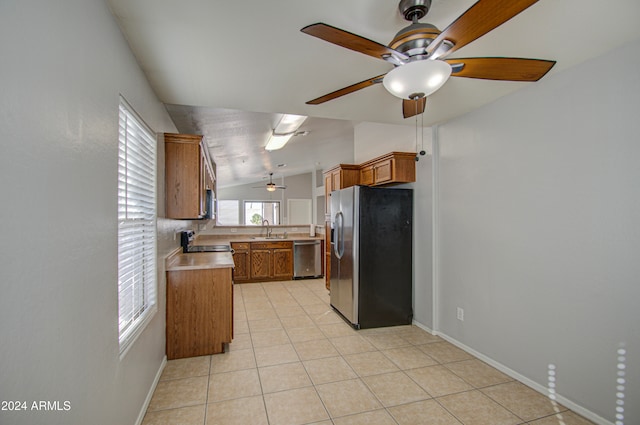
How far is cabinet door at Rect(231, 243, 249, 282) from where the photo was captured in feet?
19.5

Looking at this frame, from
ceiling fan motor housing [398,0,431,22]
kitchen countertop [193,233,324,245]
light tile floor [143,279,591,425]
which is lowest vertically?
light tile floor [143,279,591,425]

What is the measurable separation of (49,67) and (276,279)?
552cm

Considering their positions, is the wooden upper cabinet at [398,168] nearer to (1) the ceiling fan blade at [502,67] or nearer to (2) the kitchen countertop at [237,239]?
(1) the ceiling fan blade at [502,67]

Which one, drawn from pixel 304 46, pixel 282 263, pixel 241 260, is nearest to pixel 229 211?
pixel 241 260

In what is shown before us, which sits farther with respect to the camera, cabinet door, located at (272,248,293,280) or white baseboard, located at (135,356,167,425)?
cabinet door, located at (272,248,293,280)

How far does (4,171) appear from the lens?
0.77m

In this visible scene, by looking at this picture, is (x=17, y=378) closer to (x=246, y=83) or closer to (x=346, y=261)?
(x=246, y=83)

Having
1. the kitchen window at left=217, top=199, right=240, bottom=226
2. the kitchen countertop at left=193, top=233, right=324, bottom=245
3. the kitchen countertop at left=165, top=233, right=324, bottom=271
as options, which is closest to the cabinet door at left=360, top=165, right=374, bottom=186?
the kitchen countertop at left=165, top=233, right=324, bottom=271

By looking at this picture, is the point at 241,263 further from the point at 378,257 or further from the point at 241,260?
the point at 378,257

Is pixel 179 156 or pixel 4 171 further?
pixel 179 156

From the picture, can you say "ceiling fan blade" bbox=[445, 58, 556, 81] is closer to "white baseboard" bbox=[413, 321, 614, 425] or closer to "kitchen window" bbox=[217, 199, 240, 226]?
"white baseboard" bbox=[413, 321, 614, 425]

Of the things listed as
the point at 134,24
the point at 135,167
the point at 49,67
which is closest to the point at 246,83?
the point at 134,24

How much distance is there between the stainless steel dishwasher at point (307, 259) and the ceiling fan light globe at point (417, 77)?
5012 millimetres

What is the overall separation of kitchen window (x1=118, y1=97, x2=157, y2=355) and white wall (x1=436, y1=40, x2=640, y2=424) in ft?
9.29
